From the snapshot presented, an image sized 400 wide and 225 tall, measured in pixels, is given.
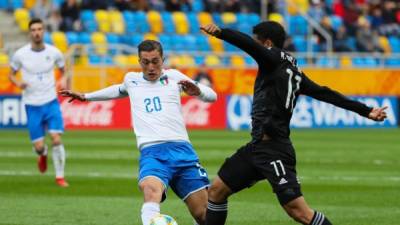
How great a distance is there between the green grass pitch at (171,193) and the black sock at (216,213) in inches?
97.8

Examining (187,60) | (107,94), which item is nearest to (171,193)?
(107,94)

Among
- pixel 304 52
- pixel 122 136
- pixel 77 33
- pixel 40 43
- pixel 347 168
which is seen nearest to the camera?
pixel 40 43

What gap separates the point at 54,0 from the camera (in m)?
37.3

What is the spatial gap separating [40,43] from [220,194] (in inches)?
327

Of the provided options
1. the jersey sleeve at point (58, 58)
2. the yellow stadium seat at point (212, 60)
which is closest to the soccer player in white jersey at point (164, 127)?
the jersey sleeve at point (58, 58)

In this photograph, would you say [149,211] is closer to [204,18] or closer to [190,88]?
[190,88]

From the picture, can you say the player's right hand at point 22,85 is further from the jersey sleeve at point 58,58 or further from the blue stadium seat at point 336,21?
the blue stadium seat at point 336,21

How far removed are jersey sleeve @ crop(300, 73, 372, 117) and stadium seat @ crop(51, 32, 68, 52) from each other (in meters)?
26.0

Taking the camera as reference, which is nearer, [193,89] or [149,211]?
[149,211]

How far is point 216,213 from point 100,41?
26937mm

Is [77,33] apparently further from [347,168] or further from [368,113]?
[368,113]

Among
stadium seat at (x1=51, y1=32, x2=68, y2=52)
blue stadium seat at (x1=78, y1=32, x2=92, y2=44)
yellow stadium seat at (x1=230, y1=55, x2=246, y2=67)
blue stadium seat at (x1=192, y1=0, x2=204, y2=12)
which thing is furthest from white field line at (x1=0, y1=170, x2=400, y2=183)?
blue stadium seat at (x1=192, y1=0, x2=204, y2=12)

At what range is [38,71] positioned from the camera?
1794 centimetres

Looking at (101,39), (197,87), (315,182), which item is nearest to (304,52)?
(101,39)
